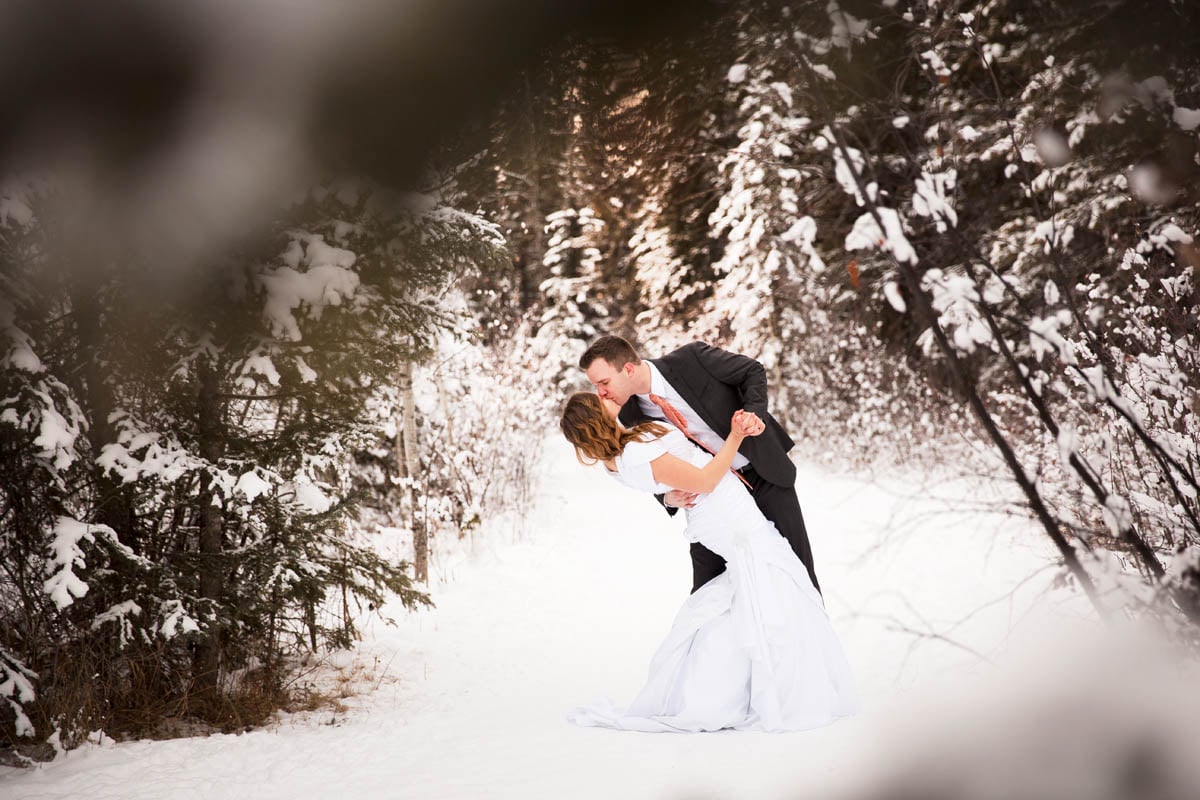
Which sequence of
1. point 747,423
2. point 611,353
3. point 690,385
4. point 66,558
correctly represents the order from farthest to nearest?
1. point 690,385
2. point 611,353
3. point 747,423
4. point 66,558

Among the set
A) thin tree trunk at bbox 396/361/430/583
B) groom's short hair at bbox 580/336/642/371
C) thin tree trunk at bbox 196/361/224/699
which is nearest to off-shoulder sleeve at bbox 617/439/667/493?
groom's short hair at bbox 580/336/642/371

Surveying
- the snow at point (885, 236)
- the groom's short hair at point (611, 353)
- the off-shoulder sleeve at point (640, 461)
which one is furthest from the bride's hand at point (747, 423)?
the snow at point (885, 236)

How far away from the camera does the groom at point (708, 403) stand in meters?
4.20

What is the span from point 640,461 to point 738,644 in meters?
0.96

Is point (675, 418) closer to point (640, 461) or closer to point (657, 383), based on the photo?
point (657, 383)

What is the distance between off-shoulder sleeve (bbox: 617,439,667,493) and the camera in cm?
381

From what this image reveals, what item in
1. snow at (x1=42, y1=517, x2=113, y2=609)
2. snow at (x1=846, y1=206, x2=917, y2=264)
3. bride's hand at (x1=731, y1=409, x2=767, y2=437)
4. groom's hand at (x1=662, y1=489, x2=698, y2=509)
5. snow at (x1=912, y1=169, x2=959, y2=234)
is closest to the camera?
snow at (x1=846, y1=206, x2=917, y2=264)

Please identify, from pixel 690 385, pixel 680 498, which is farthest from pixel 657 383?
pixel 680 498

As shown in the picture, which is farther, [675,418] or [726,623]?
[675,418]

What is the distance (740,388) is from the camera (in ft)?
14.4

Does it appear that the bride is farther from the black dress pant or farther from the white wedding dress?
the black dress pant

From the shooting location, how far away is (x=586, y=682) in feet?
16.5

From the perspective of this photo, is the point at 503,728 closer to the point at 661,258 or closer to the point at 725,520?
the point at 725,520

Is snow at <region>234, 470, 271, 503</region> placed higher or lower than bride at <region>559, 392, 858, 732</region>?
higher
